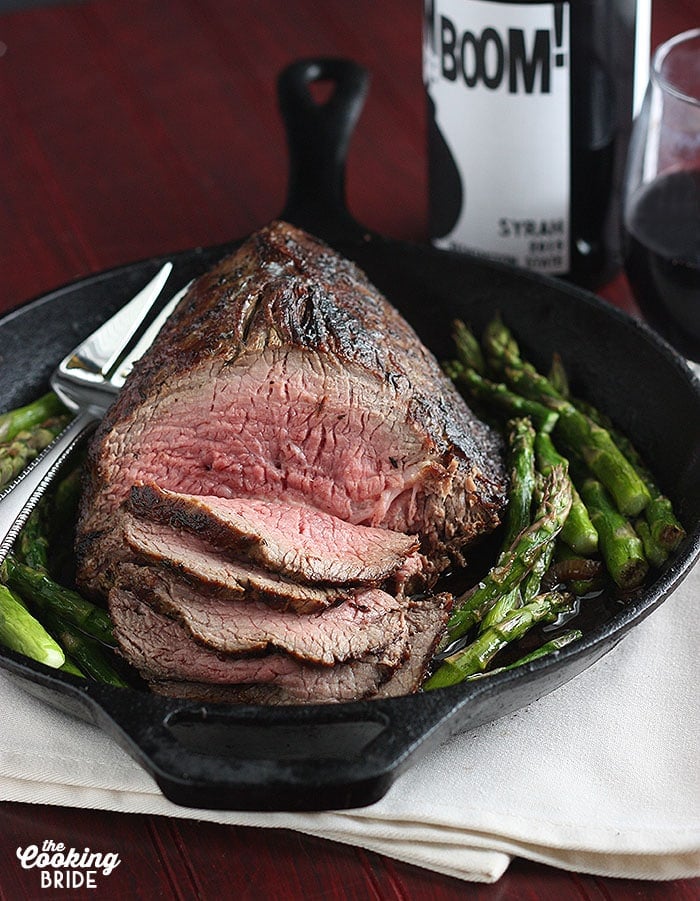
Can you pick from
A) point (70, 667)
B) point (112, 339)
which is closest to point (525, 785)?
point (70, 667)

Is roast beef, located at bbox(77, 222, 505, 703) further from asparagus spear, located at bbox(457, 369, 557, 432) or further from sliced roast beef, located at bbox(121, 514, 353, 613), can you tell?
asparagus spear, located at bbox(457, 369, 557, 432)

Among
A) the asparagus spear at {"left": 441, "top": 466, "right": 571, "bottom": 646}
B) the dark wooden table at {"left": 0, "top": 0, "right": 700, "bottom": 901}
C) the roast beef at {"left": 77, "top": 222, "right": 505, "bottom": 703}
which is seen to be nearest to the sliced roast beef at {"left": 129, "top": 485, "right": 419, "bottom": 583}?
the roast beef at {"left": 77, "top": 222, "right": 505, "bottom": 703}

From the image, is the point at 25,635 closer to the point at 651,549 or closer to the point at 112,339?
the point at 112,339

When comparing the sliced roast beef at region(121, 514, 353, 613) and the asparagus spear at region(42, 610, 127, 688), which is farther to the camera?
the asparagus spear at region(42, 610, 127, 688)

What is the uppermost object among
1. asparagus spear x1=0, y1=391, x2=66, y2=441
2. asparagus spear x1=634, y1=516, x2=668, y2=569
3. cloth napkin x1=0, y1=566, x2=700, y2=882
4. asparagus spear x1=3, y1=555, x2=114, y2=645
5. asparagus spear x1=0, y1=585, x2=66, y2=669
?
asparagus spear x1=0, y1=391, x2=66, y2=441

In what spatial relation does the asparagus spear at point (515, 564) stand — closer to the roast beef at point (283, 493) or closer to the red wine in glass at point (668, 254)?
the roast beef at point (283, 493)
